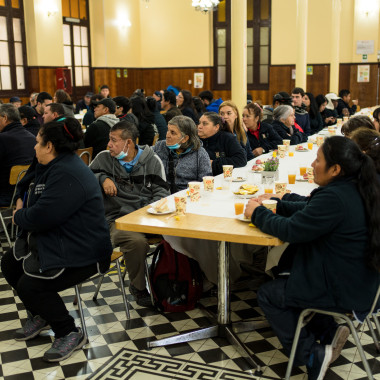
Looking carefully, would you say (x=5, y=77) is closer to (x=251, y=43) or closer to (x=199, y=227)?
(x=251, y=43)

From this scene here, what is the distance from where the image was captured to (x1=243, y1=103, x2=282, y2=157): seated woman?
5.89m

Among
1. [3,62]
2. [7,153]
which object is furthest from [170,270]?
[3,62]

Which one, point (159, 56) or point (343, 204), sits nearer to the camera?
point (343, 204)

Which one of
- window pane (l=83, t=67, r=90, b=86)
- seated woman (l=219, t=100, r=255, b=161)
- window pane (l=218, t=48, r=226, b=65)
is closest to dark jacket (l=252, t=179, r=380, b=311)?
seated woman (l=219, t=100, r=255, b=161)

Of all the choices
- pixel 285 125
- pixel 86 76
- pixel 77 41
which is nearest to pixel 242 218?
pixel 285 125

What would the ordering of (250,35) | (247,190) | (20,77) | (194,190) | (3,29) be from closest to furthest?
(194,190)
(247,190)
(3,29)
(20,77)
(250,35)

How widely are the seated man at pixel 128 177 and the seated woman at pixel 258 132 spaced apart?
212 centimetres

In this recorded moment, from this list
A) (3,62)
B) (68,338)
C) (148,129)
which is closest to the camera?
(68,338)

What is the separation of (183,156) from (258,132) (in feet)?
6.31

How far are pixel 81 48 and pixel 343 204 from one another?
12662 mm

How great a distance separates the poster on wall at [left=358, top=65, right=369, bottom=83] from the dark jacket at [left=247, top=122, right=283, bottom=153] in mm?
9936

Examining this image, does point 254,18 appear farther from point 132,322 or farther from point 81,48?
point 132,322

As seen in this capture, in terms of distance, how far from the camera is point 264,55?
51.5ft

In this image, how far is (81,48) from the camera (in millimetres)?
14078
